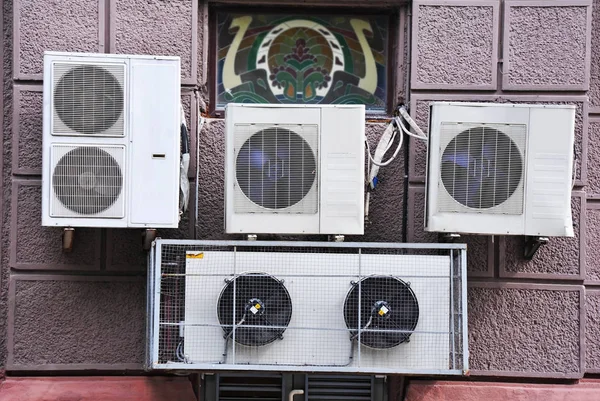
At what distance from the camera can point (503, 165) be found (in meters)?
3.94

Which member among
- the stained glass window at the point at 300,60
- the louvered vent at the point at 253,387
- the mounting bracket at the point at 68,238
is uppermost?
the stained glass window at the point at 300,60

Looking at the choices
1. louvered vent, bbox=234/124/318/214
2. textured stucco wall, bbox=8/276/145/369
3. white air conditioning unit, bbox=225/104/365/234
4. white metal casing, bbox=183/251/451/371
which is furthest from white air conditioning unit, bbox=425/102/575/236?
textured stucco wall, bbox=8/276/145/369

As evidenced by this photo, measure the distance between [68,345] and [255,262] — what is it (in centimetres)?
132

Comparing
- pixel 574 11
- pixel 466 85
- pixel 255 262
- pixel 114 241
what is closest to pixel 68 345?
pixel 114 241

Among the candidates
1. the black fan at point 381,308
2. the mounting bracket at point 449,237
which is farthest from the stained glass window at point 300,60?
the black fan at point 381,308

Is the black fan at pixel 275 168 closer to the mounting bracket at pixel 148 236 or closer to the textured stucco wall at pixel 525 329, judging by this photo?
the mounting bracket at pixel 148 236

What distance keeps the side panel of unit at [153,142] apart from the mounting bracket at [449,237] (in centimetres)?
Result: 154

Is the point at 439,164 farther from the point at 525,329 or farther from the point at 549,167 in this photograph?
the point at 525,329

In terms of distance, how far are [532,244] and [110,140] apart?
2.50 m

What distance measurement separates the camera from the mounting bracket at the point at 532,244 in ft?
13.7

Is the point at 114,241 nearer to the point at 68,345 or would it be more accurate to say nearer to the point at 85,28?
the point at 68,345

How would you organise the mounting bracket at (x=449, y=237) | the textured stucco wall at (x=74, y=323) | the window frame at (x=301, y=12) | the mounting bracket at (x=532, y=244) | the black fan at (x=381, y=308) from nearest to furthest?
1. the black fan at (x=381, y=308)
2. the mounting bracket at (x=449, y=237)
3. the mounting bracket at (x=532, y=244)
4. the textured stucco wall at (x=74, y=323)
5. the window frame at (x=301, y=12)

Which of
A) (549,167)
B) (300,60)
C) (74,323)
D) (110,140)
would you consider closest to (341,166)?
(300,60)

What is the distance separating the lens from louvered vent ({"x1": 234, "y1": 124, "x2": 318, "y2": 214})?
3930mm
